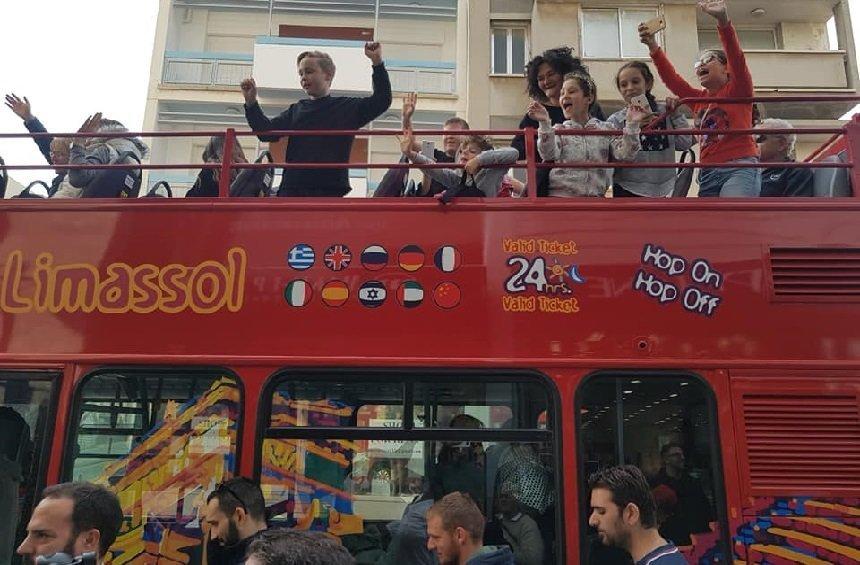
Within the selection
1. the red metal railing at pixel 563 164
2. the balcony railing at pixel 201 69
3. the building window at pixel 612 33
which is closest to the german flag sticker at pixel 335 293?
the red metal railing at pixel 563 164

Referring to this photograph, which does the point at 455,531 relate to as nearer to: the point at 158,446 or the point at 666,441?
the point at 666,441

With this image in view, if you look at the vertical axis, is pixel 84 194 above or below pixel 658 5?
below

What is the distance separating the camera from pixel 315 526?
3568 mm

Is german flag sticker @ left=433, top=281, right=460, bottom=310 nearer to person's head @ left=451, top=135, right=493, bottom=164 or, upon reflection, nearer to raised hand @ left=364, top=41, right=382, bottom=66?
person's head @ left=451, top=135, right=493, bottom=164

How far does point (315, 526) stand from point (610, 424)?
1.72m

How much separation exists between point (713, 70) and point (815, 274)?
63.6 inches

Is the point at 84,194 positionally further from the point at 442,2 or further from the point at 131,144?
the point at 442,2

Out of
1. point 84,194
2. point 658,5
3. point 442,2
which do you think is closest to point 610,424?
point 84,194

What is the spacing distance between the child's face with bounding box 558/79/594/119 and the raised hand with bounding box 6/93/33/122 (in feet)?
13.1

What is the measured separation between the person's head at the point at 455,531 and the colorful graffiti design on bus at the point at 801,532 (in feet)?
4.89

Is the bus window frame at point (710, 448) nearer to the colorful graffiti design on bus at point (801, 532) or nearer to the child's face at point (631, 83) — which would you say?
the colorful graffiti design on bus at point (801, 532)

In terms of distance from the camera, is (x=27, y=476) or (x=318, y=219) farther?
(x=318, y=219)

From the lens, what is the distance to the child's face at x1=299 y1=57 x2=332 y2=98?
15.3 feet

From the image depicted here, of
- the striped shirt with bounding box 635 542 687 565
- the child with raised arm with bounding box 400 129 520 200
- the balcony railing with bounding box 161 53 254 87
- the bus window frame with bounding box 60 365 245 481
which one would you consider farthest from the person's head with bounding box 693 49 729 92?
the balcony railing with bounding box 161 53 254 87
